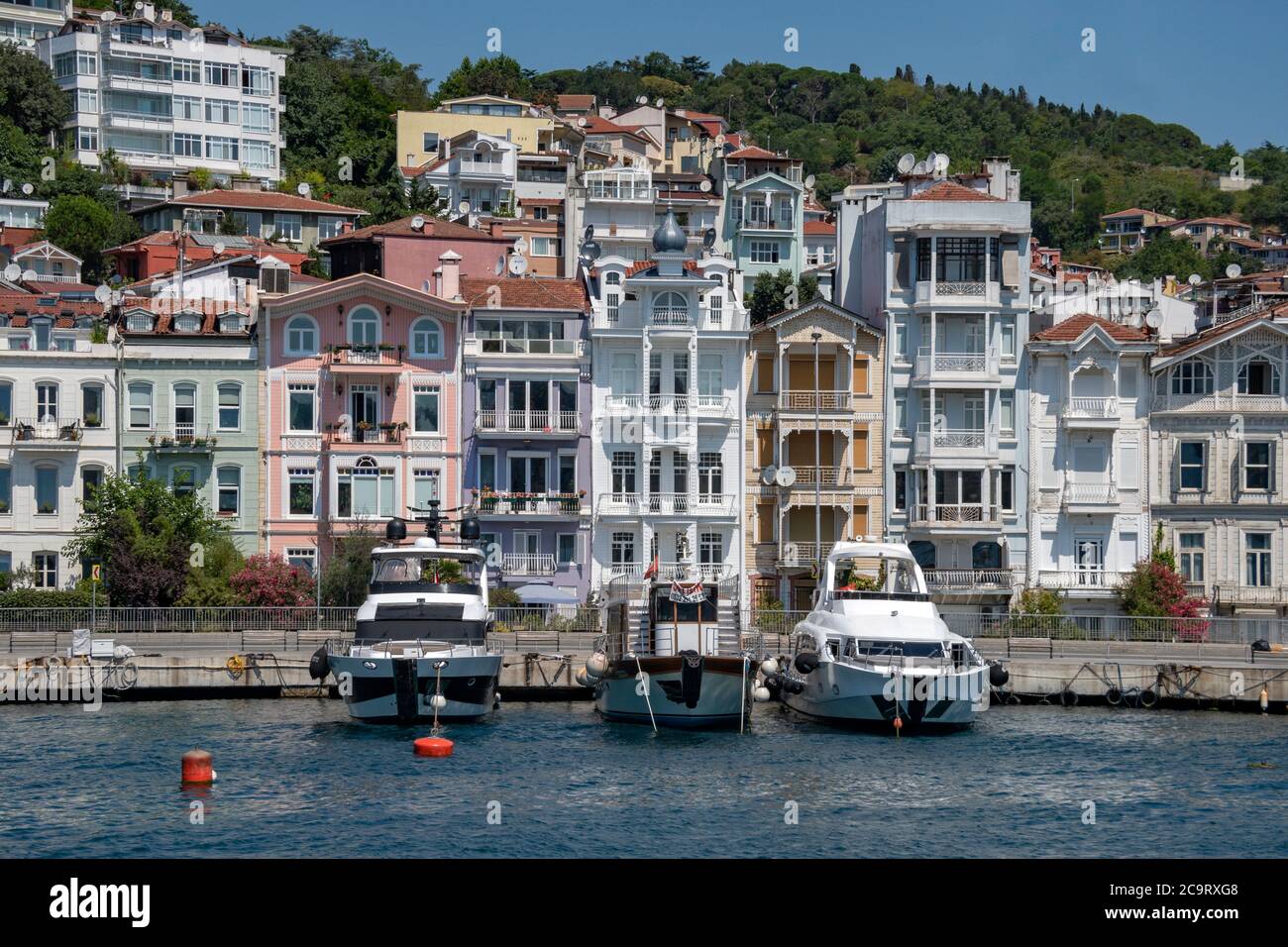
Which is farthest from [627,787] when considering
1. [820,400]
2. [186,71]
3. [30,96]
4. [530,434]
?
[186,71]

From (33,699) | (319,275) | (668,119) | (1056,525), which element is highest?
(668,119)

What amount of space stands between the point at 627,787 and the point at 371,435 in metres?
29.4

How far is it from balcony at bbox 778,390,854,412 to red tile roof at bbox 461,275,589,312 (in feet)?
26.9

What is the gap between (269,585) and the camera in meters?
63.9

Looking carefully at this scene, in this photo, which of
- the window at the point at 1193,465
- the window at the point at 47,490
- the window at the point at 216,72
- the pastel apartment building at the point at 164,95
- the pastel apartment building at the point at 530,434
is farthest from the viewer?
the window at the point at 216,72

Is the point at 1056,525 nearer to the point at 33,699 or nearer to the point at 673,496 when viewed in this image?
the point at 673,496

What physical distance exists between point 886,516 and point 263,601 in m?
22.7

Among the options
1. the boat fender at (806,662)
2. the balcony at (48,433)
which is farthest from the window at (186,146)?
the boat fender at (806,662)

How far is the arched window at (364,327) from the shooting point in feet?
226

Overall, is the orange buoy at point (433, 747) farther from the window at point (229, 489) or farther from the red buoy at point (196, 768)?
the window at point (229, 489)

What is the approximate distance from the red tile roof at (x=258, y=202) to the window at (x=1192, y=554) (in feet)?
188
